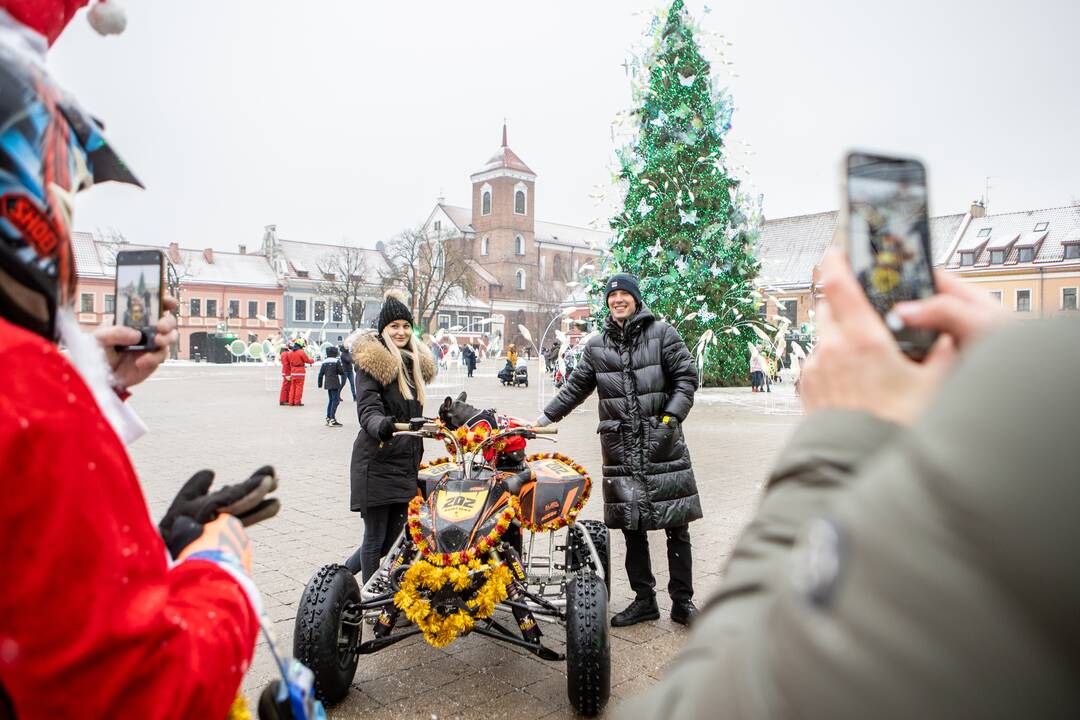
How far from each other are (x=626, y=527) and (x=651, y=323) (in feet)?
4.47

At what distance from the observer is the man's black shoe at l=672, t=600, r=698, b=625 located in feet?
15.8

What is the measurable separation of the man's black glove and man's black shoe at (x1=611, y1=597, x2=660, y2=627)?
12.1 feet

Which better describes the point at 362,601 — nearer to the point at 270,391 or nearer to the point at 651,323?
the point at 651,323

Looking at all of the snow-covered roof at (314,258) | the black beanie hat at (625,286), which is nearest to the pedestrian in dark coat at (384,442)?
the black beanie hat at (625,286)

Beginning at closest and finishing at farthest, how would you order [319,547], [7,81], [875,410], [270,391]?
[875,410], [7,81], [319,547], [270,391]

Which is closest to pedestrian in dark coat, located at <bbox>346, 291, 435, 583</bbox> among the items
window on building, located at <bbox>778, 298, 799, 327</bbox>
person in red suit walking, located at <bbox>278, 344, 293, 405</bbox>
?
person in red suit walking, located at <bbox>278, 344, 293, 405</bbox>

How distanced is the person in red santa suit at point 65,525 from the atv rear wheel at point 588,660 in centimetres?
256

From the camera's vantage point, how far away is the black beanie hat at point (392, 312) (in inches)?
210

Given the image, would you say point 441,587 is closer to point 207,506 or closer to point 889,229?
point 207,506

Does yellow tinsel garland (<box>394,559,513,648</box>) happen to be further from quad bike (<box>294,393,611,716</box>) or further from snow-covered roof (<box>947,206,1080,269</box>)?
snow-covered roof (<box>947,206,1080,269</box>)

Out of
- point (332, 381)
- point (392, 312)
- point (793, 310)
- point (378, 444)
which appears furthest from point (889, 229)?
point (793, 310)

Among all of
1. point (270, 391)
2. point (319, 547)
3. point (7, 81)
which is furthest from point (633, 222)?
point (7, 81)

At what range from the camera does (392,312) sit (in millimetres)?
5352

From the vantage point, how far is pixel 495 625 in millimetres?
3945
